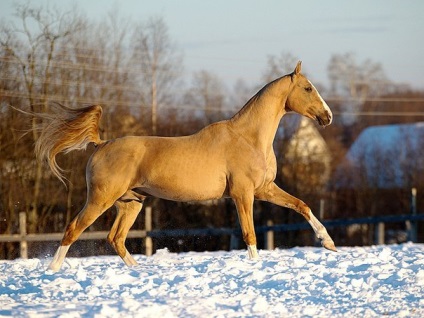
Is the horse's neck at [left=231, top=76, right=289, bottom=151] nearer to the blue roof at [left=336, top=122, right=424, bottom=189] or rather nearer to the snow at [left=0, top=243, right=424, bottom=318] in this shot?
the snow at [left=0, top=243, right=424, bottom=318]

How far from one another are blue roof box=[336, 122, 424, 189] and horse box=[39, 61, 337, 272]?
21367mm

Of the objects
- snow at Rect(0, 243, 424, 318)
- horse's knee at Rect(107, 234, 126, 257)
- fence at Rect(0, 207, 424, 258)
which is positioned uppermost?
horse's knee at Rect(107, 234, 126, 257)

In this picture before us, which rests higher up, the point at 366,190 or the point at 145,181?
the point at 145,181

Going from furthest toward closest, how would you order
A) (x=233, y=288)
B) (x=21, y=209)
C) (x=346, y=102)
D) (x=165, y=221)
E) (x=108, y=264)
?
(x=346, y=102)
(x=165, y=221)
(x=21, y=209)
(x=108, y=264)
(x=233, y=288)

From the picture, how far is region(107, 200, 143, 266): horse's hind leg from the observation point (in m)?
9.43

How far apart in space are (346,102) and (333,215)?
1533 inches

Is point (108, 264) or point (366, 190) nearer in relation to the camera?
point (108, 264)

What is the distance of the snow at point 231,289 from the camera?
6.39 metres

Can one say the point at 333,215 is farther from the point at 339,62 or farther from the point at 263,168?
the point at 339,62

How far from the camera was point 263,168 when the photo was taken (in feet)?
30.7

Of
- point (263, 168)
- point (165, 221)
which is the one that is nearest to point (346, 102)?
point (165, 221)

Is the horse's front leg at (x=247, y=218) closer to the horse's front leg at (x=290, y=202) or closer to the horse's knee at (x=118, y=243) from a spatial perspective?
the horse's front leg at (x=290, y=202)

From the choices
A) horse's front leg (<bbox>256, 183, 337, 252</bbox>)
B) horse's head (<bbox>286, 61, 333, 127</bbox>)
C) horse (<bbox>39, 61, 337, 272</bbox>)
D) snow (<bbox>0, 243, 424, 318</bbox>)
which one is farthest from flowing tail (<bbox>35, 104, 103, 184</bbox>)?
horse's head (<bbox>286, 61, 333, 127</bbox>)

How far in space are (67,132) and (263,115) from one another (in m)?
2.24
